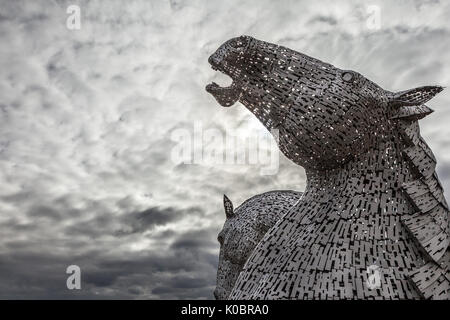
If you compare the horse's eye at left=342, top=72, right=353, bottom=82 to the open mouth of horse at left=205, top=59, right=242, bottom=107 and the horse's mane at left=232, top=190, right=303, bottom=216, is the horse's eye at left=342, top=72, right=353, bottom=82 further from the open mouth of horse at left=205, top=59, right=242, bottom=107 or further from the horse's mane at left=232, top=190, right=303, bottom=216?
the horse's mane at left=232, top=190, right=303, bottom=216

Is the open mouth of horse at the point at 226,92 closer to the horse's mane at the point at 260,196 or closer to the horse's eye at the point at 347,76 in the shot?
the horse's eye at the point at 347,76

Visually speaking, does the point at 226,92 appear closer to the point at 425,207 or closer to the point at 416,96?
the point at 416,96

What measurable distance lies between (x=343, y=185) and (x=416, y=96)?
748 mm

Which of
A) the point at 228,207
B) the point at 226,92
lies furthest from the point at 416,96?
the point at 228,207

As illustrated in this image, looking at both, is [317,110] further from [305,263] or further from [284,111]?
[305,263]

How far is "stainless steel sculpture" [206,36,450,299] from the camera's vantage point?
2.67 m

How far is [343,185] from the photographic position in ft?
10.0

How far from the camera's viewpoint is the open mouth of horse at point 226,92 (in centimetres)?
334

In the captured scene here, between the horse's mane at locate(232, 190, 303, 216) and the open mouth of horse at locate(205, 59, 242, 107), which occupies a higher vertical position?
the open mouth of horse at locate(205, 59, 242, 107)

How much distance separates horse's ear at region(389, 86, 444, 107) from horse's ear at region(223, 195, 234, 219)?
3.17m

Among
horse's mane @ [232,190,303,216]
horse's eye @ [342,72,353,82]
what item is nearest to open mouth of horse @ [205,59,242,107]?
horse's eye @ [342,72,353,82]

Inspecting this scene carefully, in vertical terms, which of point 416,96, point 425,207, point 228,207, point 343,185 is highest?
point 416,96
